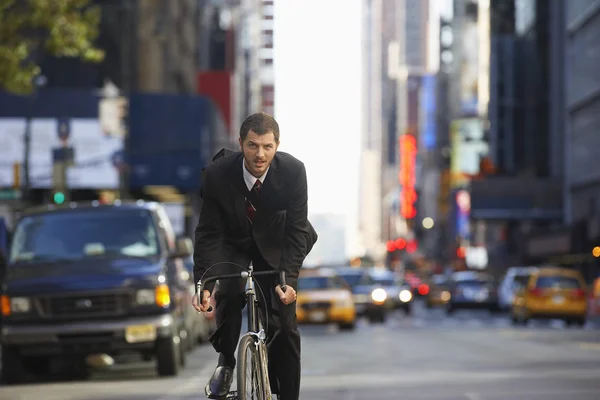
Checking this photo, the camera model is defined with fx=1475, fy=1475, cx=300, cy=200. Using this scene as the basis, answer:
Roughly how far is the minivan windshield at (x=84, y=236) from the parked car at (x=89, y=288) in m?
0.01

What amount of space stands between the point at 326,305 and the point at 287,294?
26.1m

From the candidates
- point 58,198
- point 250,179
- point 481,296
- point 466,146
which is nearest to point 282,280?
point 250,179

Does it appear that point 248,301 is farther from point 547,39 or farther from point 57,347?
point 547,39

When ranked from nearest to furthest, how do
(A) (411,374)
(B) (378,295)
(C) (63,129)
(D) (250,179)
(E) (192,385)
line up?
1. (D) (250,179)
2. (E) (192,385)
3. (A) (411,374)
4. (B) (378,295)
5. (C) (63,129)

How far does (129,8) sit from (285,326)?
7442cm

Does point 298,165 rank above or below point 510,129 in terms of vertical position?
below

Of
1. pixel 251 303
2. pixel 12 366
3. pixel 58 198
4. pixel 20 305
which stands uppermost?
pixel 58 198

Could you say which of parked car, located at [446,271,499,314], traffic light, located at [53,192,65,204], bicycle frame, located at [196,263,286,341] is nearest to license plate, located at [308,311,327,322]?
traffic light, located at [53,192,65,204]

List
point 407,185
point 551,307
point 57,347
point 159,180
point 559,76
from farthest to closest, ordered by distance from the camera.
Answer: point 407,185 → point 559,76 → point 159,180 → point 551,307 → point 57,347

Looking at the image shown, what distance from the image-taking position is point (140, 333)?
53.9 ft

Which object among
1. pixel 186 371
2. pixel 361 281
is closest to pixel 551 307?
pixel 361 281

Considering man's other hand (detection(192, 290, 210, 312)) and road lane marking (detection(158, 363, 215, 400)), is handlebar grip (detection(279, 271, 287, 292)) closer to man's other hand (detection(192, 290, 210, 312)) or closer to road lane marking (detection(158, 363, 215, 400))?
man's other hand (detection(192, 290, 210, 312))

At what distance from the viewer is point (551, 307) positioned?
38219 mm

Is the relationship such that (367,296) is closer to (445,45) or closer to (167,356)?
(167,356)
